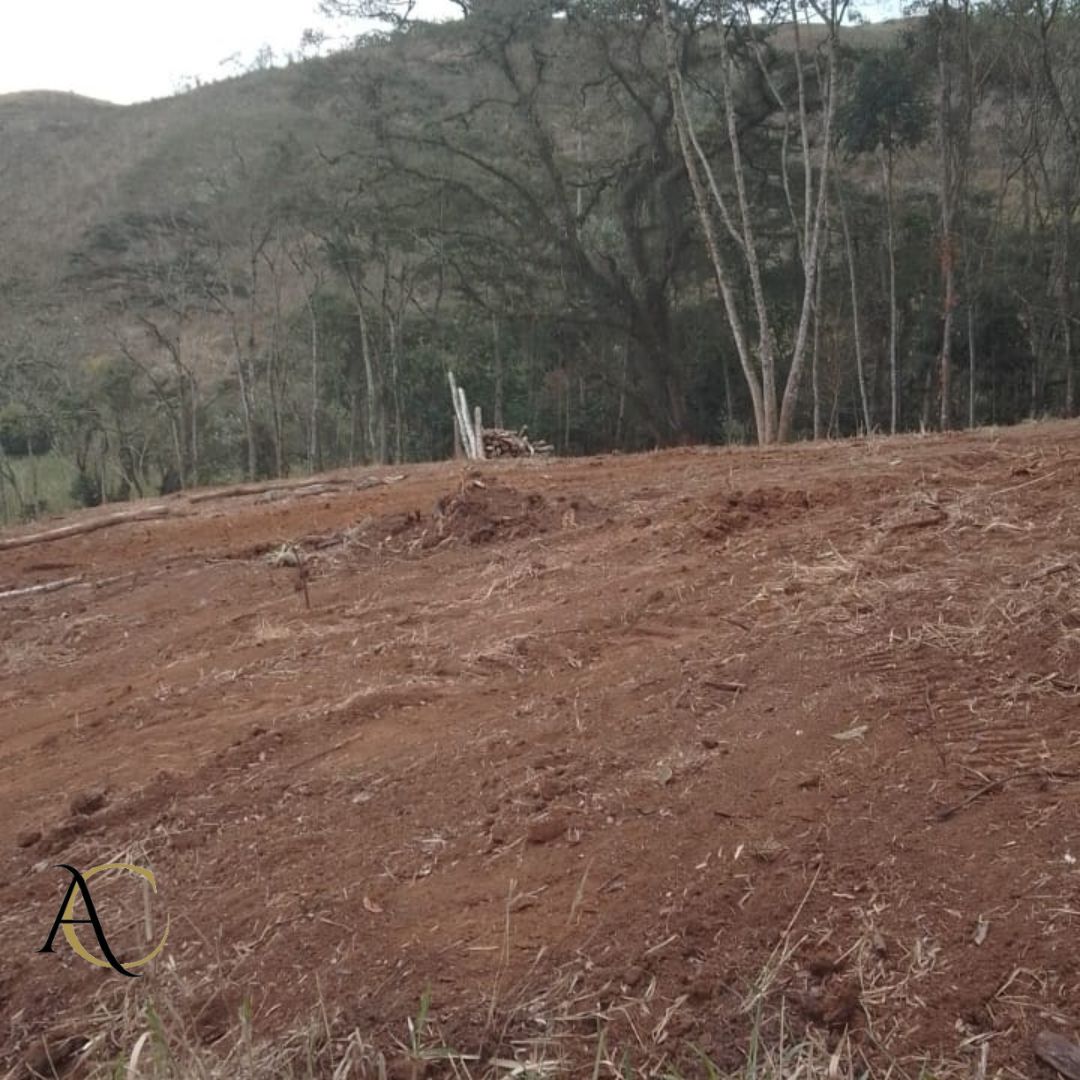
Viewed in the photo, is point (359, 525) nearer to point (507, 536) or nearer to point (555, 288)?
point (507, 536)

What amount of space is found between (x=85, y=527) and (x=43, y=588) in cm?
234

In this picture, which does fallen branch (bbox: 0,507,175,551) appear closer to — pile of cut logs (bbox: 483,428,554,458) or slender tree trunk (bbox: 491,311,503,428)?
pile of cut logs (bbox: 483,428,554,458)

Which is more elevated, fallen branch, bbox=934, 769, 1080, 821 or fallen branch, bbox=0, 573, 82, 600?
fallen branch, bbox=934, 769, 1080, 821

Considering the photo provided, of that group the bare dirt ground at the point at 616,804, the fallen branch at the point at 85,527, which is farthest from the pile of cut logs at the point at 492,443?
the bare dirt ground at the point at 616,804

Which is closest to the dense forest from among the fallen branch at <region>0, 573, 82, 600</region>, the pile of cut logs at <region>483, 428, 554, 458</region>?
the pile of cut logs at <region>483, 428, 554, 458</region>

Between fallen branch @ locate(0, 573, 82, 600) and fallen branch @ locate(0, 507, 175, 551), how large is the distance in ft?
6.10

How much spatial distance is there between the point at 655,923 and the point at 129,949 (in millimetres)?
1298

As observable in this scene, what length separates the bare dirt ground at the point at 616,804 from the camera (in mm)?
2271

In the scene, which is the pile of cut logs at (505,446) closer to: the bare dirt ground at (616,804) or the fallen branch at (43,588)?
the fallen branch at (43,588)

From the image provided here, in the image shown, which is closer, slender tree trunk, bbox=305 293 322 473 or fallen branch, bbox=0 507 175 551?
fallen branch, bbox=0 507 175 551

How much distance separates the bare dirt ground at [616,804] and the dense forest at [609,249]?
1163cm

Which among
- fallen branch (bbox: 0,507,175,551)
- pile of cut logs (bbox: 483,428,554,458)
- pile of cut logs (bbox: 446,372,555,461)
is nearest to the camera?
fallen branch (bbox: 0,507,175,551)

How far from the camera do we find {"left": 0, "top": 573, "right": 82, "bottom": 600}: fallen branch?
7.45 metres

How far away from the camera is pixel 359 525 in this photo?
24.3 feet
